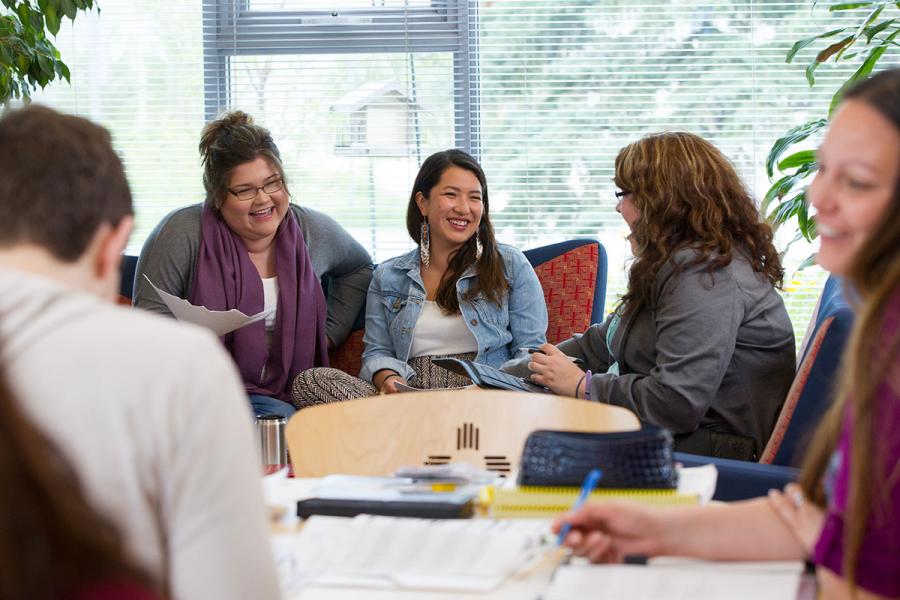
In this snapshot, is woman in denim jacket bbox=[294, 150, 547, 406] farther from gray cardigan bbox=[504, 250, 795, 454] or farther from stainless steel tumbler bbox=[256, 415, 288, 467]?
stainless steel tumbler bbox=[256, 415, 288, 467]

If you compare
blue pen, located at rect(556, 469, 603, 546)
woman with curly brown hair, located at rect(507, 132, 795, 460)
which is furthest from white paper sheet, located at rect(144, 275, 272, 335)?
blue pen, located at rect(556, 469, 603, 546)

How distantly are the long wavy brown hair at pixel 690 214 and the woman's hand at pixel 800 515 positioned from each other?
131 cm

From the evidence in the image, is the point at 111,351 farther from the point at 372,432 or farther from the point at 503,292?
the point at 503,292

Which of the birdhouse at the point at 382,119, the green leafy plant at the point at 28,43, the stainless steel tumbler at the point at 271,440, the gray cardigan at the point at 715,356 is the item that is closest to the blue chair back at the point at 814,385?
the gray cardigan at the point at 715,356

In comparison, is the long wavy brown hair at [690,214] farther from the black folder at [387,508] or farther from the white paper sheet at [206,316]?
the black folder at [387,508]

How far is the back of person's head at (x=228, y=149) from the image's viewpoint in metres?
3.37

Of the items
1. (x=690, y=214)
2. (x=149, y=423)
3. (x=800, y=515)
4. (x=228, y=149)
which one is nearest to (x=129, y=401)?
(x=149, y=423)

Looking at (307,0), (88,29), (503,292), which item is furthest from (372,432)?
(88,29)

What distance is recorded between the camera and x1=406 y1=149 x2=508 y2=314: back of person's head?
11.3 ft

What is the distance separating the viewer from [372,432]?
1.92 meters

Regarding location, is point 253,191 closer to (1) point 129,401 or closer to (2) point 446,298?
(2) point 446,298

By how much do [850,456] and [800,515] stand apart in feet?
0.87

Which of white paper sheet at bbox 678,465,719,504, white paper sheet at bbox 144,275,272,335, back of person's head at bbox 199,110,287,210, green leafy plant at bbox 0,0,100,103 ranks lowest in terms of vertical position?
white paper sheet at bbox 678,465,719,504

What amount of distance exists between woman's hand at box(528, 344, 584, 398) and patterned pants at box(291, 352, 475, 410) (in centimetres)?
58
